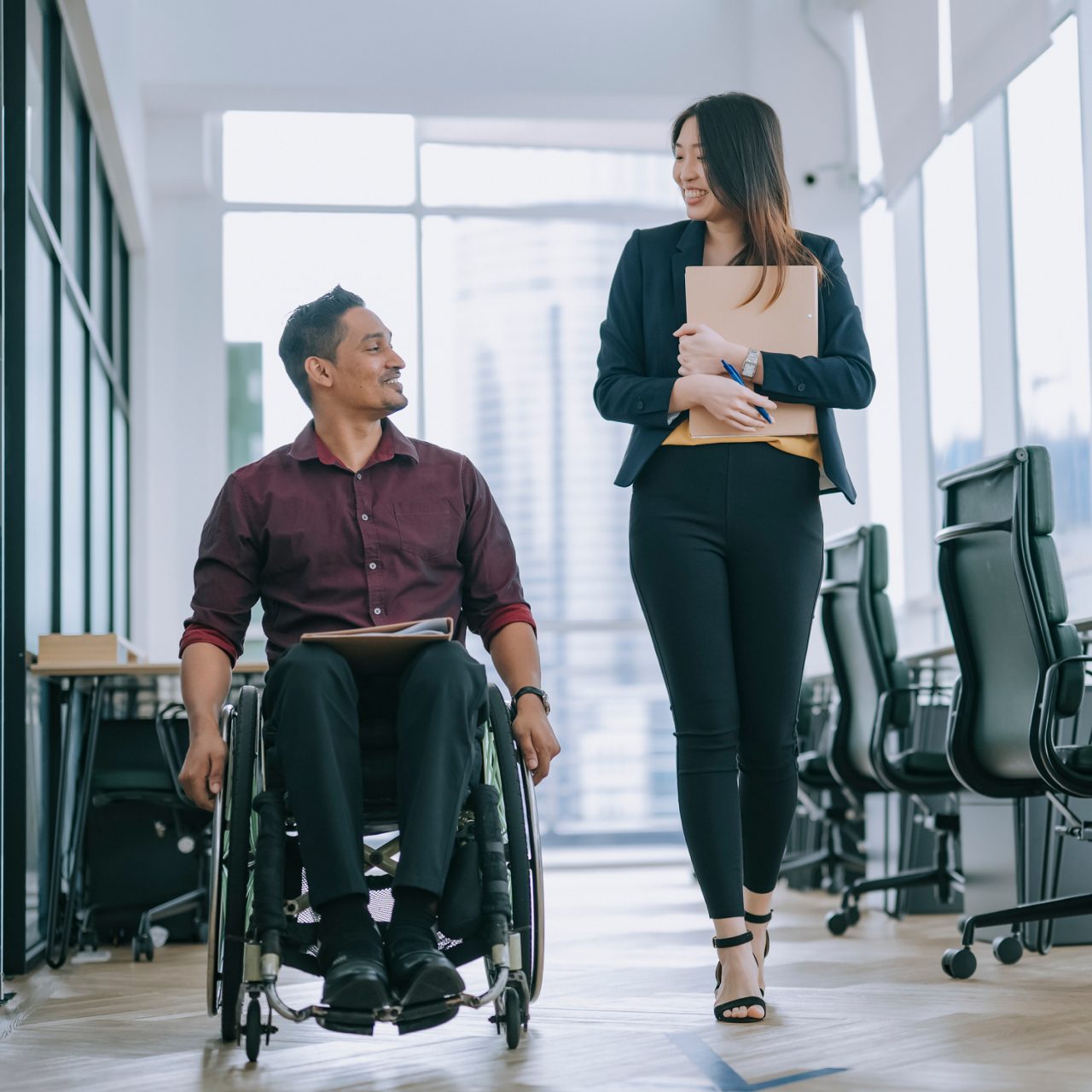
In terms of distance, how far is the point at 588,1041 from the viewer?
6.86 feet

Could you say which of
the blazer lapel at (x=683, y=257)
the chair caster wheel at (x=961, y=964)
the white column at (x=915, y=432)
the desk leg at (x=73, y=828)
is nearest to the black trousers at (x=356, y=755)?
the blazer lapel at (x=683, y=257)

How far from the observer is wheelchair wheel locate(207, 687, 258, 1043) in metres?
1.87

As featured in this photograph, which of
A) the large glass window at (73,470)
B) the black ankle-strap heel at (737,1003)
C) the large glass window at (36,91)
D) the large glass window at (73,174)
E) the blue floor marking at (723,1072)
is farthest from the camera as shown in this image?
the large glass window at (73,174)

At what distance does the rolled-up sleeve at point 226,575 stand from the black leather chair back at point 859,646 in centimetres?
209

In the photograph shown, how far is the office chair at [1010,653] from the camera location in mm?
2768

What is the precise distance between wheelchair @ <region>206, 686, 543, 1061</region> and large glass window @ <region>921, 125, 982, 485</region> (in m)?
4.84

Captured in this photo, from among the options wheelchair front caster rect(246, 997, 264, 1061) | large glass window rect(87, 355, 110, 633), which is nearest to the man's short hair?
wheelchair front caster rect(246, 997, 264, 1061)

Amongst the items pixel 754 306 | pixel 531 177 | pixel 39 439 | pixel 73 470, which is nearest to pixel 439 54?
pixel 531 177

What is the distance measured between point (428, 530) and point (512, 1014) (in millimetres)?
752

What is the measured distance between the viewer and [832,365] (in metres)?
2.32

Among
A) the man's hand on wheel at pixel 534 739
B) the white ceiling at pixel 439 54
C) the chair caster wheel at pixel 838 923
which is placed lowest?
the chair caster wheel at pixel 838 923

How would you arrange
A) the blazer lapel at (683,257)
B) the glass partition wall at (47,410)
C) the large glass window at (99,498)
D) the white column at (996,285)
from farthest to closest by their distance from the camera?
the white column at (996,285)
the large glass window at (99,498)
the glass partition wall at (47,410)
the blazer lapel at (683,257)

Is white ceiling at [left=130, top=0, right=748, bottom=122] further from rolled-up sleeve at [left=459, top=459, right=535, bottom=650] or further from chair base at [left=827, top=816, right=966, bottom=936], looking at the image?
rolled-up sleeve at [left=459, top=459, right=535, bottom=650]

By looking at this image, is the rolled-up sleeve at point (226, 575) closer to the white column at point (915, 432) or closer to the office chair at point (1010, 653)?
the office chair at point (1010, 653)
